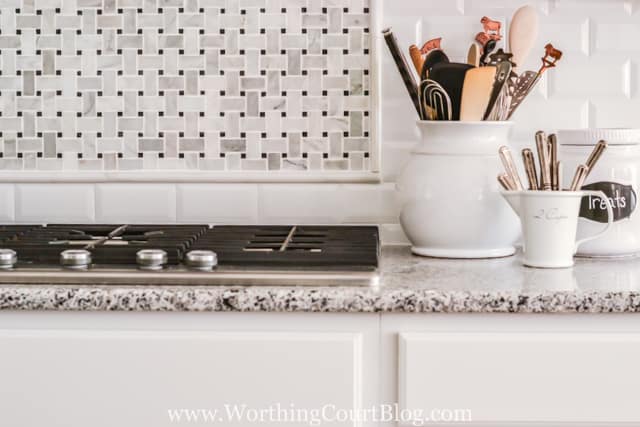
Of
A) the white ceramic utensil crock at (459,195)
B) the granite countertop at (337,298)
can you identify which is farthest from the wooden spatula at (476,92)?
the granite countertop at (337,298)

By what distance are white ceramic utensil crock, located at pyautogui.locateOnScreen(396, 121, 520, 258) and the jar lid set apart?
0.37 feet

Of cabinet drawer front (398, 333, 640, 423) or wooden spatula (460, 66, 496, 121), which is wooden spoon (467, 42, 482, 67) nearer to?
wooden spatula (460, 66, 496, 121)

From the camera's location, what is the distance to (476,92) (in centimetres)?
160

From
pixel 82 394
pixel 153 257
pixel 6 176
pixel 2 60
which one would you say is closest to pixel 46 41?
pixel 2 60

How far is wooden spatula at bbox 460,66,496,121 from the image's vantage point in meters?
1.57

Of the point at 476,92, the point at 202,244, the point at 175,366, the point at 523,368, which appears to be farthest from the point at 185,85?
the point at 523,368

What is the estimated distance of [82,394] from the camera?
1.30 meters

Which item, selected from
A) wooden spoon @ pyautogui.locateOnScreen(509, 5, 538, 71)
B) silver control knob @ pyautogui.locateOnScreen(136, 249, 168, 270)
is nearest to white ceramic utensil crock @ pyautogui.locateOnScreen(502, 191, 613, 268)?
wooden spoon @ pyautogui.locateOnScreen(509, 5, 538, 71)

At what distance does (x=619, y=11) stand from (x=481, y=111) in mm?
425

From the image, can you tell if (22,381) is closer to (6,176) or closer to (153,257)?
(153,257)

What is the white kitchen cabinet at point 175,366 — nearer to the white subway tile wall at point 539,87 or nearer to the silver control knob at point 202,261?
the silver control knob at point 202,261

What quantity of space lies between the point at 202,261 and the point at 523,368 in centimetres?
45

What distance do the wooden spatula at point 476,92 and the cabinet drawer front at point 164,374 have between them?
514 mm

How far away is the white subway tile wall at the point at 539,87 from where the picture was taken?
184 cm
